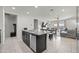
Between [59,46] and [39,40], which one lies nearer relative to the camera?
[39,40]

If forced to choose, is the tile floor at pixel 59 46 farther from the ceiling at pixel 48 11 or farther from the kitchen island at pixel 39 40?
the ceiling at pixel 48 11

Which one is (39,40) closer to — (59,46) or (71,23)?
(59,46)

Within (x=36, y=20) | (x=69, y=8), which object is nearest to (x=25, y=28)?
(x=36, y=20)

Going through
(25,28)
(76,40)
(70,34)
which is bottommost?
(76,40)

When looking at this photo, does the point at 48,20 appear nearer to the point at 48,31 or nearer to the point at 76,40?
the point at 48,31

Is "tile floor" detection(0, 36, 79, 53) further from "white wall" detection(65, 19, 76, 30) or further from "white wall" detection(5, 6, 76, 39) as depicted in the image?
"white wall" detection(5, 6, 76, 39)

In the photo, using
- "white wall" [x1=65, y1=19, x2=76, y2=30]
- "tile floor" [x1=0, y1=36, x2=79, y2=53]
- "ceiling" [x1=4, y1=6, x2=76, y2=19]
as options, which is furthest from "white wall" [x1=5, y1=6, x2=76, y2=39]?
"tile floor" [x1=0, y1=36, x2=79, y2=53]

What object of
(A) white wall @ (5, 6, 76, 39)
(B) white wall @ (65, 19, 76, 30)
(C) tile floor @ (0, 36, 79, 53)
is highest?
(A) white wall @ (5, 6, 76, 39)

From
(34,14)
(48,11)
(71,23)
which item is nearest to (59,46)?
(71,23)

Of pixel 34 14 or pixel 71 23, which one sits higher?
pixel 34 14
